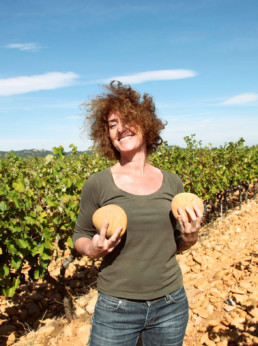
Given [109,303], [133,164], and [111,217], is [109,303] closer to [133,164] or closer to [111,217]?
[111,217]

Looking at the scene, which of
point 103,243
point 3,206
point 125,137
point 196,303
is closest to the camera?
point 103,243

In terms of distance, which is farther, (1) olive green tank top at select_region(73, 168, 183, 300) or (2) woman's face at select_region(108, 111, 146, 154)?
(2) woman's face at select_region(108, 111, 146, 154)

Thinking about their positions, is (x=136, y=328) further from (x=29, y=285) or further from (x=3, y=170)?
(x=3, y=170)

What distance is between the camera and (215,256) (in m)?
6.57

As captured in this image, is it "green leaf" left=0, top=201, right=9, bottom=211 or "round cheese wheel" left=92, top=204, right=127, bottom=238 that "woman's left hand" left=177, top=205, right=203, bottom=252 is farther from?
"green leaf" left=0, top=201, right=9, bottom=211

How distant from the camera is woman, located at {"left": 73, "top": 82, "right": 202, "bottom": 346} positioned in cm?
167

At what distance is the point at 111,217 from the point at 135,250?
29cm

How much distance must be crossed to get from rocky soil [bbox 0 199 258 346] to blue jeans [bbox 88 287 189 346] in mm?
2240

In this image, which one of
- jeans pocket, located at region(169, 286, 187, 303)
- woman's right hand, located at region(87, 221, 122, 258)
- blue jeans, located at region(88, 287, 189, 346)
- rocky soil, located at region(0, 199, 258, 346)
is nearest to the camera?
woman's right hand, located at region(87, 221, 122, 258)

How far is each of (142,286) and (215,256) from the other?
17.6 ft

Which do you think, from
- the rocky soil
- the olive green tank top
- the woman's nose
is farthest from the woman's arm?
the rocky soil

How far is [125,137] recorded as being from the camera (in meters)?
1.94

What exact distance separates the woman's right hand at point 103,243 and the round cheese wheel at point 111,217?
0.15 ft

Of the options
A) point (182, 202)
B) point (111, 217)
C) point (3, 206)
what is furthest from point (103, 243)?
point (3, 206)
